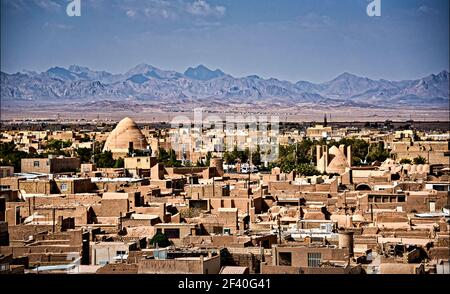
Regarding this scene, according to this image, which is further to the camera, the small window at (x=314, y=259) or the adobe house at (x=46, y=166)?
the adobe house at (x=46, y=166)

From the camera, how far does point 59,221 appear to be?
39.3 ft

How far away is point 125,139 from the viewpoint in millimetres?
30719

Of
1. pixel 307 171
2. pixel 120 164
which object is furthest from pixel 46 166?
pixel 307 171

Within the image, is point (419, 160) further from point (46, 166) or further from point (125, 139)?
point (125, 139)

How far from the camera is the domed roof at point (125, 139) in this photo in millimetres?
30466

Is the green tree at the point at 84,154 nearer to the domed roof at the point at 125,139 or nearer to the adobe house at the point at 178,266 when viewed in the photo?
the domed roof at the point at 125,139

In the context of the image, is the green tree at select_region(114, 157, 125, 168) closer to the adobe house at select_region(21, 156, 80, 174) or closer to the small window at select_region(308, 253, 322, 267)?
the adobe house at select_region(21, 156, 80, 174)

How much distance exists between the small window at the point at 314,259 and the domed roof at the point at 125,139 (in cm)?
2120

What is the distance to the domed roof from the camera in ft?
100.0

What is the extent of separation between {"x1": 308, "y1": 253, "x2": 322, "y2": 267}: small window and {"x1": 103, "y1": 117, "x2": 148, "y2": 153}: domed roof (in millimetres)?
21201

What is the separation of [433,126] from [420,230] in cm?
3133

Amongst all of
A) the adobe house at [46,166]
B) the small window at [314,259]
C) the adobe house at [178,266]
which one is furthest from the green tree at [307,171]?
the adobe house at [178,266]

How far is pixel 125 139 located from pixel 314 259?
22.1 m
